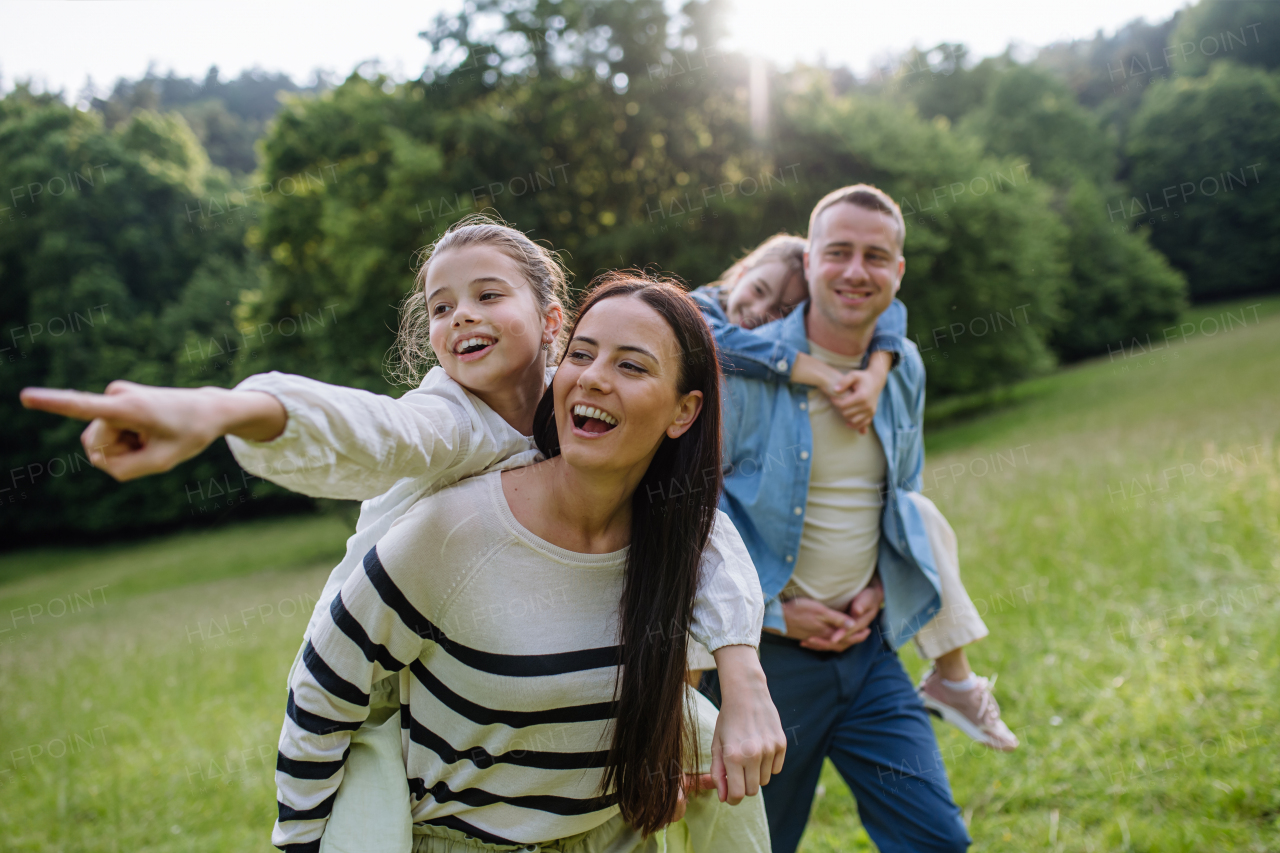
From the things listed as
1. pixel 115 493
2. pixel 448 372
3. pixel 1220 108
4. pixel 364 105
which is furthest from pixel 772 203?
pixel 1220 108

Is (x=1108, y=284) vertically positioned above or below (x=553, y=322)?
below

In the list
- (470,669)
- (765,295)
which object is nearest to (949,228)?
(765,295)

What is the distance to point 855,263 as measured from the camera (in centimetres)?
287

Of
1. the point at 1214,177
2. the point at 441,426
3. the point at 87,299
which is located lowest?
the point at 441,426

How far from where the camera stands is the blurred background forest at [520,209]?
17.8 metres

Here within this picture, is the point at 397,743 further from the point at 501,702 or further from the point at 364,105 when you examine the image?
the point at 364,105

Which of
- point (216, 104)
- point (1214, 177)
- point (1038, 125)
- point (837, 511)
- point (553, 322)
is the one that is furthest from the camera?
point (216, 104)

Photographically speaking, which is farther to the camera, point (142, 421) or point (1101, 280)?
point (1101, 280)

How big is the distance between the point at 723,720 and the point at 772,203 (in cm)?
1759

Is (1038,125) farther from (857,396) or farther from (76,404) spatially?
(76,404)

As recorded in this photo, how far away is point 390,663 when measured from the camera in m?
A: 1.83

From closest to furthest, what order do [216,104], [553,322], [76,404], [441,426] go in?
1. [76,404]
2. [441,426]
3. [553,322]
4. [216,104]

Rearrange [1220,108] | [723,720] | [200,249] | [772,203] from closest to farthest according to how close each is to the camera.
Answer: [723,720] < [772,203] < [200,249] < [1220,108]

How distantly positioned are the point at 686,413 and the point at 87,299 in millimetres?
30781
